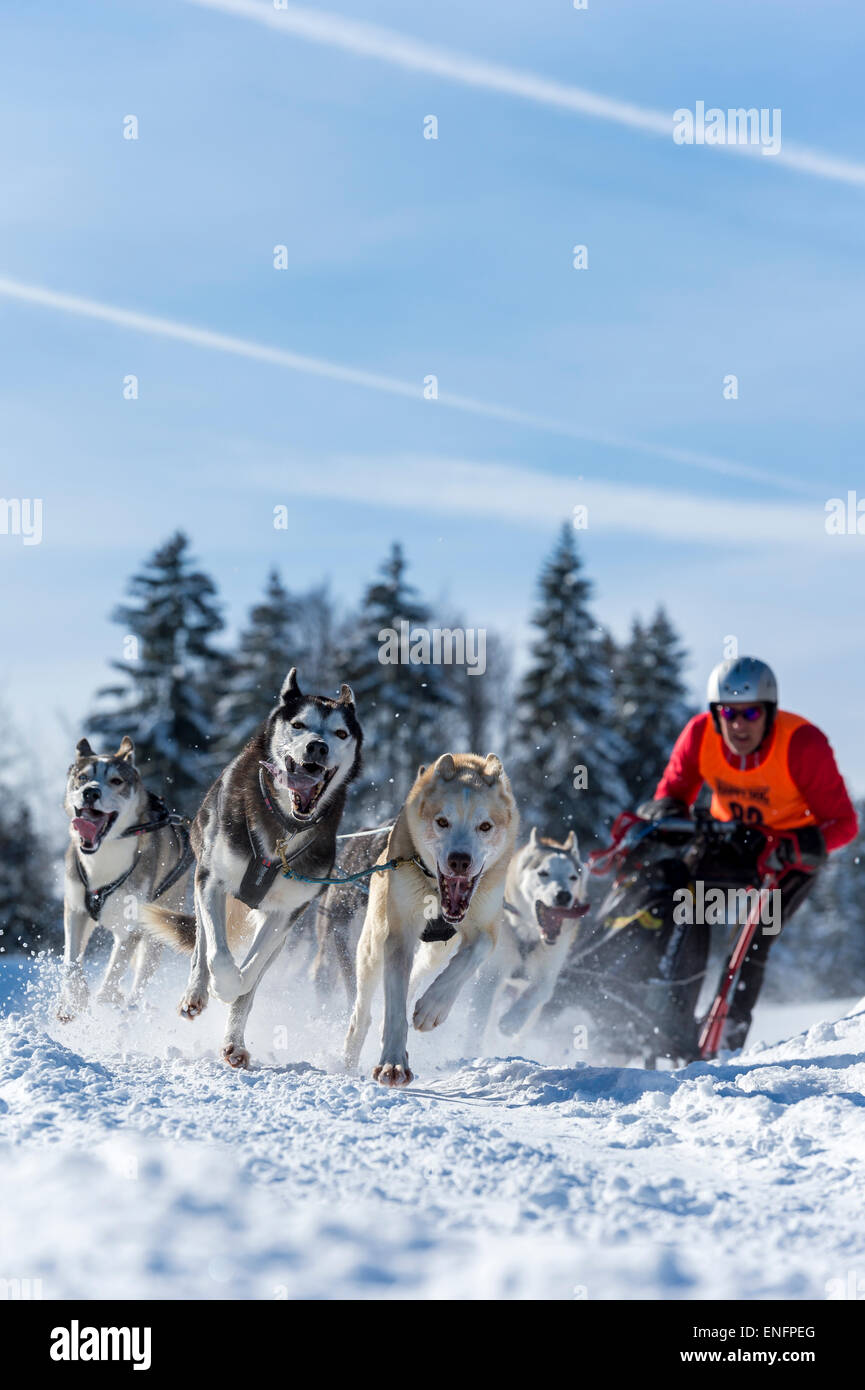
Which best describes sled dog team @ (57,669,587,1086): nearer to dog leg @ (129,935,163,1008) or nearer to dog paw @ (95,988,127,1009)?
dog paw @ (95,988,127,1009)

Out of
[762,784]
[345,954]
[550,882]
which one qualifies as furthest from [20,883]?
[762,784]

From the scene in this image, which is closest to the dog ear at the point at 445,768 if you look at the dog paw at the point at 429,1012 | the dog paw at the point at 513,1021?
the dog paw at the point at 429,1012

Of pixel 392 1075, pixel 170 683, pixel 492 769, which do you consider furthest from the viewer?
pixel 170 683

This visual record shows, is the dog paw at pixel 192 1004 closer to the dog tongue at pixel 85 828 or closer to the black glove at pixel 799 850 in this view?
the dog tongue at pixel 85 828

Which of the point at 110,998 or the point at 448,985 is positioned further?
the point at 110,998

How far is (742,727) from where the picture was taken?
6.42m

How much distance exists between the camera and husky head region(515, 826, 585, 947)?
7.36 m

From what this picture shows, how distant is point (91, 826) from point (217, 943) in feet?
5.90

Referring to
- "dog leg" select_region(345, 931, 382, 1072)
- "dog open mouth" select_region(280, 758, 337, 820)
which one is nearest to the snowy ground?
"dog leg" select_region(345, 931, 382, 1072)

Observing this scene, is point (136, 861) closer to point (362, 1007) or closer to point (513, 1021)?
point (362, 1007)

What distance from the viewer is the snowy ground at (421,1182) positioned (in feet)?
8.19

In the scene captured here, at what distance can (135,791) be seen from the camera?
6590 millimetres
